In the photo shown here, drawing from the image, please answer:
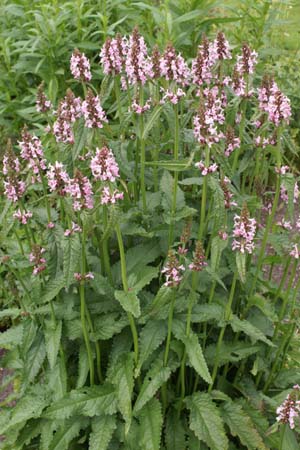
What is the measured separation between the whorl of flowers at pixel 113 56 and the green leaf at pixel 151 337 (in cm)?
131

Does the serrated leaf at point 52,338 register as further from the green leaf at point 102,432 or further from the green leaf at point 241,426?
the green leaf at point 241,426

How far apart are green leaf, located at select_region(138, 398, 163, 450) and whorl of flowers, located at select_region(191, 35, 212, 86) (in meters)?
1.69

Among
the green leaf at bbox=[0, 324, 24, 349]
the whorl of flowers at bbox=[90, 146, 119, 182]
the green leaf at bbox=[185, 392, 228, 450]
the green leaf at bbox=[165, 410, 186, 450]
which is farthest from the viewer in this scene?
the green leaf at bbox=[0, 324, 24, 349]

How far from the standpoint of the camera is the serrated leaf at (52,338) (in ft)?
9.45

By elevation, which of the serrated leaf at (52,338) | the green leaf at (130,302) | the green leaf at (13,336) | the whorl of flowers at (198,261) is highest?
the whorl of flowers at (198,261)

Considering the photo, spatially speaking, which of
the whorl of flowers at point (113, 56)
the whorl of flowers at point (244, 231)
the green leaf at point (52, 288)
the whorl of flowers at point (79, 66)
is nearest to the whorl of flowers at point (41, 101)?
the whorl of flowers at point (79, 66)

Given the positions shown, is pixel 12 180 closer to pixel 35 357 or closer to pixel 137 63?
pixel 137 63

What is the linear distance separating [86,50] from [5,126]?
126 centimetres

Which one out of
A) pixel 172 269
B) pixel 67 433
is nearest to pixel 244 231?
pixel 172 269

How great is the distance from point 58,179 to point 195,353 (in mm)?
1069

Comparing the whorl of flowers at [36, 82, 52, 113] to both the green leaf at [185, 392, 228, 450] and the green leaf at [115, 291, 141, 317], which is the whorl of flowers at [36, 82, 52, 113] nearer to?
the green leaf at [115, 291, 141, 317]

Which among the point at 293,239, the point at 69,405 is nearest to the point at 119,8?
the point at 293,239

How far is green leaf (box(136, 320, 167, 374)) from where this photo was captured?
113 inches

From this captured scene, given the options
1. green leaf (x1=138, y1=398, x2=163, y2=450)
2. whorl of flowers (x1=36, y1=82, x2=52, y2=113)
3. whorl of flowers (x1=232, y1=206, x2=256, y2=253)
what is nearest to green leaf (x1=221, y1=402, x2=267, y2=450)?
green leaf (x1=138, y1=398, x2=163, y2=450)
